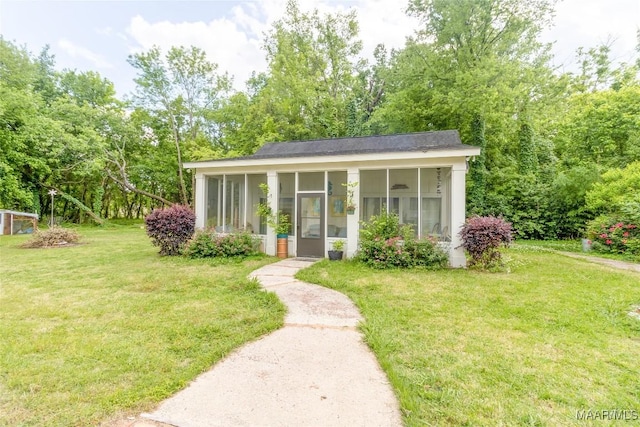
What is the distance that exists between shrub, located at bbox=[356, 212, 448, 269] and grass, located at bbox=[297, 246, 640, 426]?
0.93 meters

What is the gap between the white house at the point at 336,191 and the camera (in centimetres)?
736

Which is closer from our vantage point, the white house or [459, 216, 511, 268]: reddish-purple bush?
[459, 216, 511, 268]: reddish-purple bush

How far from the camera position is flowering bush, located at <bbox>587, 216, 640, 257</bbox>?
8922 millimetres

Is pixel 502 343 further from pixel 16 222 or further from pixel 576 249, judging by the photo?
pixel 16 222

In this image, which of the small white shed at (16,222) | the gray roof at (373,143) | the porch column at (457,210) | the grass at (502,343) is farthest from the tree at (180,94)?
the grass at (502,343)

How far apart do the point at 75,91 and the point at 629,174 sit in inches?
1200

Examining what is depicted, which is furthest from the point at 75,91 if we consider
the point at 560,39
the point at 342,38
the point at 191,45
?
the point at 560,39

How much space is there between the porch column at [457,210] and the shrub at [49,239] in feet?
43.9

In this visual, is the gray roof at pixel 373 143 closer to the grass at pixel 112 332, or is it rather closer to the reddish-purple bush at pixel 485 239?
the reddish-purple bush at pixel 485 239

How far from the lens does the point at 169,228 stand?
8.58m

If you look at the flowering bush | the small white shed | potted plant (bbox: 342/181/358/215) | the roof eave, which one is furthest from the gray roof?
the small white shed

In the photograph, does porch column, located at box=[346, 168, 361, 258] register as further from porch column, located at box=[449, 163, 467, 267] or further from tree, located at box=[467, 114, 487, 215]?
tree, located at box=[467, 114, 487, 215]

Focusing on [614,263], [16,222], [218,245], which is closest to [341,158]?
[218,245]

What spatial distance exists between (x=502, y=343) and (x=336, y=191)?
5.90 m
